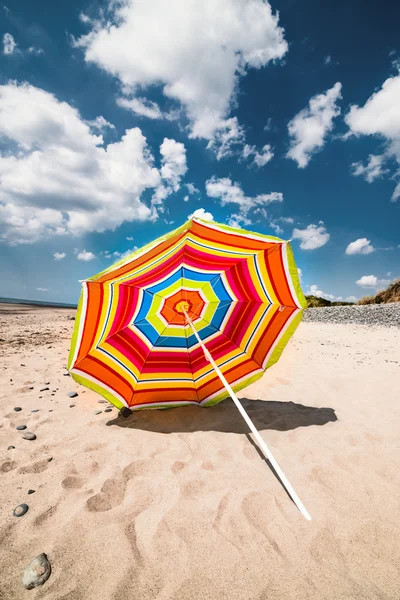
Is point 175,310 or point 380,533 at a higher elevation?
point 175,310

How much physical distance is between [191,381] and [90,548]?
6.85ft

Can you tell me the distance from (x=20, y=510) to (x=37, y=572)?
26.8 inches

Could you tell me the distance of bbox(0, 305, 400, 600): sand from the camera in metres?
2.00

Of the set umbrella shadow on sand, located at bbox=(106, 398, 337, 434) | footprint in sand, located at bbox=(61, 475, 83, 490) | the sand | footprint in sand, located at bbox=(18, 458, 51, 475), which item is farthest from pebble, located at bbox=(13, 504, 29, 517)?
umbrella shadow on sand, located at bbox=(106, 398, 337, 434)

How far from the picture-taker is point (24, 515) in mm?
2471

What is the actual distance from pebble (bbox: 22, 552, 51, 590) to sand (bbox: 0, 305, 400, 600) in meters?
0.04

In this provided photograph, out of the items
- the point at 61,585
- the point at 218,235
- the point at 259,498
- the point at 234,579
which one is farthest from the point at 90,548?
the point at 218,235

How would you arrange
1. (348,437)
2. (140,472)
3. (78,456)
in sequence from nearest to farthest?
(140,472) → (78,456) → (348,437)

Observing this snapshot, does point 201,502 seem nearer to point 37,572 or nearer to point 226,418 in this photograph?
point 37,572

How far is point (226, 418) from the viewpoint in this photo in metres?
4.31

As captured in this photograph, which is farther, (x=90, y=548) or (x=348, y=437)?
(x=348, y=437)

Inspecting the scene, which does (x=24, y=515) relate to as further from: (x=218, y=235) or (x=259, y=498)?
(x=218, y=235)

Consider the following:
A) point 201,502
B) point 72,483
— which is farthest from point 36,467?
point 201,502

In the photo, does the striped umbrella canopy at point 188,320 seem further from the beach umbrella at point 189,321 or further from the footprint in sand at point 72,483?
the footprint in sand at point 72,483
